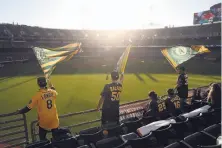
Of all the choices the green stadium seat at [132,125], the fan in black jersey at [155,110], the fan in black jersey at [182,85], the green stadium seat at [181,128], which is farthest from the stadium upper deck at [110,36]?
the green stadium seat at [181,128]

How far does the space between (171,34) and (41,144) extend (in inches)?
1984

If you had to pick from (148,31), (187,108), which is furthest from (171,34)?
(187,108)

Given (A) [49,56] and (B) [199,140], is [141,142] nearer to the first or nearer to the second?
(B) [199,140]

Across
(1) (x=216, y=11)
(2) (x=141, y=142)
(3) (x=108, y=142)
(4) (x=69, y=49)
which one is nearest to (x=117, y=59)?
(1) (x=216, y=11)

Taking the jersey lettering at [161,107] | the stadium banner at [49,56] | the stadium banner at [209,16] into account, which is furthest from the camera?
the stadium banner at [209,16]

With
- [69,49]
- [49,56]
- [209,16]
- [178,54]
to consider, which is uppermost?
[209,16]

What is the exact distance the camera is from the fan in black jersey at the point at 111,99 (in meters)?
5.72

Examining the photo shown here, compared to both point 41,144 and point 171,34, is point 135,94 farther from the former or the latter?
point 171,34

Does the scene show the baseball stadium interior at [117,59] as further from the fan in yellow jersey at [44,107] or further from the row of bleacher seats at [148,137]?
the fan in yellow jersey at [44,107]

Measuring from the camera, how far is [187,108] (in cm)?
753

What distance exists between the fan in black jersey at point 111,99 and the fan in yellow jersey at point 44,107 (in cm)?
121

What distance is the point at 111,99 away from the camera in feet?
19.0

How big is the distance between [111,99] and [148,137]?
168cm

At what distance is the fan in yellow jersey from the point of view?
16.7 ft
